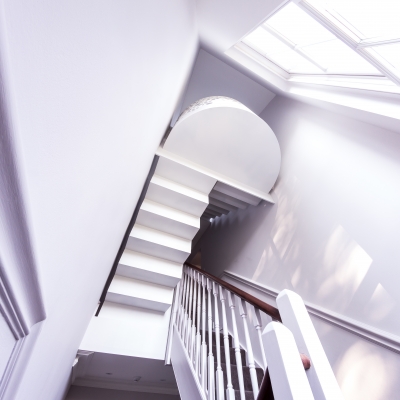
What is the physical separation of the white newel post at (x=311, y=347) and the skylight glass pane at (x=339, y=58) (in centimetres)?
190

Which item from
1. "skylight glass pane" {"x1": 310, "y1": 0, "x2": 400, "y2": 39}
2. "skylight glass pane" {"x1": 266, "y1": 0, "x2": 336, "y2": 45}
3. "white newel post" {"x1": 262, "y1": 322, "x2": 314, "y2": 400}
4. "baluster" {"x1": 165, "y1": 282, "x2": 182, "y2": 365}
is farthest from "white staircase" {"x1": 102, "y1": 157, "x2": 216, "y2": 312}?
"white newel post" {"x1": 262, "y1": 322, "x2": 314, "y2": 400}

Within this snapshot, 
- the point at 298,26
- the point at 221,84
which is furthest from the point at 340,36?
the point at 221,84

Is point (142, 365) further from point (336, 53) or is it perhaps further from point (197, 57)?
point (197, 57)

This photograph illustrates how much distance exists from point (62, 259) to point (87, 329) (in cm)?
234

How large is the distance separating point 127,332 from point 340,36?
11.2 ft

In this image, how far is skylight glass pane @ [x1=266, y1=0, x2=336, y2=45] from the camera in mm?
2100

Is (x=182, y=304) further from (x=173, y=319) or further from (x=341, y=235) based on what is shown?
(x=341, y=235)

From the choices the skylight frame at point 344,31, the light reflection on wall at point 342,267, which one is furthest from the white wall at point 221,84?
the light reflection on wall at point 342,267

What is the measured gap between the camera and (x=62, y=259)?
0.83m

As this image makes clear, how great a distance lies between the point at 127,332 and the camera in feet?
9.26

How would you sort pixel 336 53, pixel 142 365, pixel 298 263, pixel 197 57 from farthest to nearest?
pixel 197 57, pixel 142 365, pixel 298 263, pixel 336 53

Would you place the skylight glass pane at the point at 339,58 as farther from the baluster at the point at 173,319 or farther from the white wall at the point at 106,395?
the white wall at the point at 106,395

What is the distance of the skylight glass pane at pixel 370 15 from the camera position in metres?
1.53

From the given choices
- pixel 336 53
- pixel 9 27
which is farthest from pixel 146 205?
pixel 9 27
